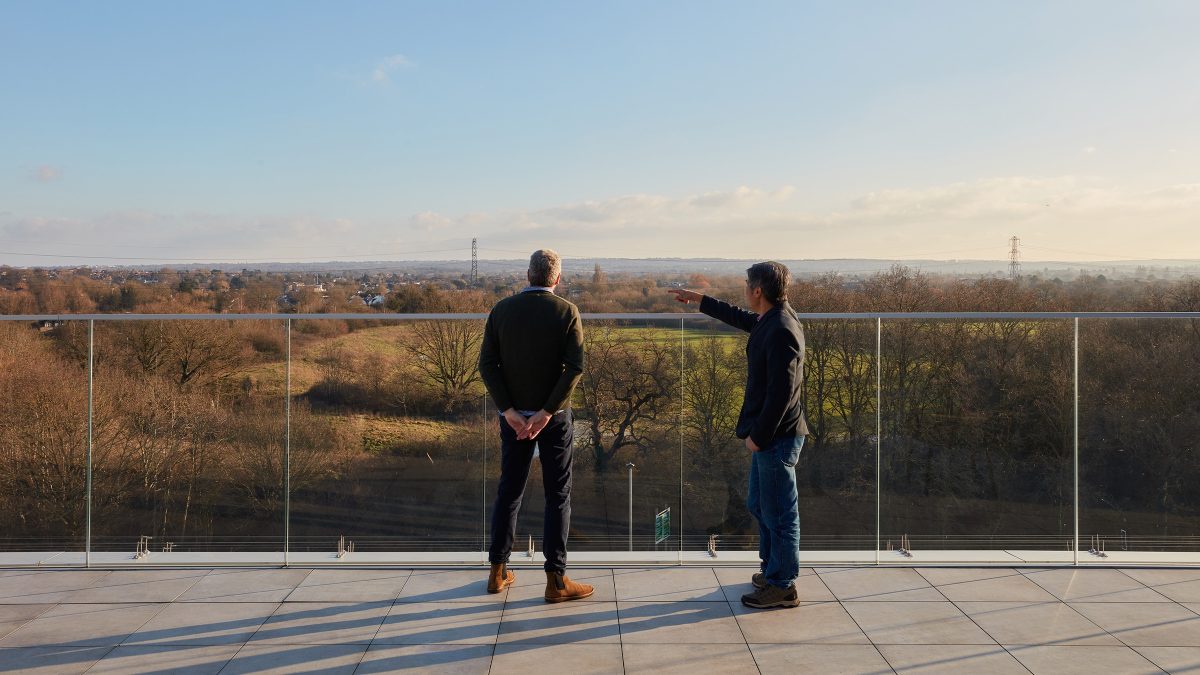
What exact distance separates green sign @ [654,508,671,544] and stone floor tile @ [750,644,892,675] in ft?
3.81

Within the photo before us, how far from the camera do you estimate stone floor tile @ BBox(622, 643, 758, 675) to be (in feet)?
9.96

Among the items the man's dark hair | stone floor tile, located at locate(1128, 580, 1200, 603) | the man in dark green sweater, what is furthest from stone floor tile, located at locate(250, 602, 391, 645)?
stone floor tile, located at locate(1128, 580, 1200, 603)

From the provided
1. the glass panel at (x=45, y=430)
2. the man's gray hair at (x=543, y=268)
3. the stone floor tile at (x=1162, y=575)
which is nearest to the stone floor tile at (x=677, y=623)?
the man's gray hair at (x=543, y=268)

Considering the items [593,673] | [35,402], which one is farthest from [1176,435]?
[35,402]

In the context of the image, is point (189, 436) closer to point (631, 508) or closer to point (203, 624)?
point (203, 624)

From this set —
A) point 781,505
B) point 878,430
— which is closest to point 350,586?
point 781,505

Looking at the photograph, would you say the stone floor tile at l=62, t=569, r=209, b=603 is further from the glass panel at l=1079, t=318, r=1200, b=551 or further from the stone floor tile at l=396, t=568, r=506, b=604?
the glass panel at l=1079, t=318, r=1200, b=551

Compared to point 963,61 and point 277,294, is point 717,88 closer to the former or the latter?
point 963,61

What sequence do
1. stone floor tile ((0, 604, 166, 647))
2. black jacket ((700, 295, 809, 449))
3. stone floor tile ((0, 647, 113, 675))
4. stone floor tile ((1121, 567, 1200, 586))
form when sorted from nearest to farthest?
stone floor tile ((0, 647, 113, 675))
stone floor tile ((0, 604, 166, 647))
black jacket ((700, 295, 809, 449))
stone floor tile ((1121, 567, 1200, 586))

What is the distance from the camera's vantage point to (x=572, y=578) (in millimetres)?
4102

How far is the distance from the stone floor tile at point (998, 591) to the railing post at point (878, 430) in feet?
1.58

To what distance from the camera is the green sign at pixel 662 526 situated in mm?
4398

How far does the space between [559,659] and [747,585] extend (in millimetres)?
1172

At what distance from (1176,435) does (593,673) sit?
3357 mm
